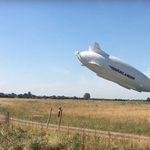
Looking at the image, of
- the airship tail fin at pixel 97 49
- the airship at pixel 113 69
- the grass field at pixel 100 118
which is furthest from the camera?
the grass field at pixel 100 118

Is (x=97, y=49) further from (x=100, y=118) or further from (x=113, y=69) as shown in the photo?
(x=100, y=118)

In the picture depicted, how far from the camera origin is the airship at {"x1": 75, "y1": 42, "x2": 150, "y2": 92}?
18.7 m

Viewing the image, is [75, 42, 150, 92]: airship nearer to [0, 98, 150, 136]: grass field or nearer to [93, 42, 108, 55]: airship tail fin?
[93, 42, 108, 55]: airship tail fin

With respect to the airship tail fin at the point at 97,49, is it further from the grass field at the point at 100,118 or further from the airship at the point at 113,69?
the grass field at the point at 100,118

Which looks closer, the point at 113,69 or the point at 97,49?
the point at 113,69

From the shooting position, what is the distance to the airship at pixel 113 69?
1870 cm

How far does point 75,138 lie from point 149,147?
315cm

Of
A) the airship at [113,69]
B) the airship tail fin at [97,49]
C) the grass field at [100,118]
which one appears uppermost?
the airship tail fin at [97,49]

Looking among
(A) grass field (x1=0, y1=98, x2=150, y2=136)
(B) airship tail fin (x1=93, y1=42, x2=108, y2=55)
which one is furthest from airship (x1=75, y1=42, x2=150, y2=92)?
(A) grass field (x1=0, y1=98, x2=150, y2=136)

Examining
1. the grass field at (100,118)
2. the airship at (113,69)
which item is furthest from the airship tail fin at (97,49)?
the grass field at (100,118)

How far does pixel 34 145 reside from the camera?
11.2m

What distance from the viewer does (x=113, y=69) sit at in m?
18.6

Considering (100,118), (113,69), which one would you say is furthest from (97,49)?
(100,118)

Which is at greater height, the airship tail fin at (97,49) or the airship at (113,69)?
the airship tail fin at (97,49)
